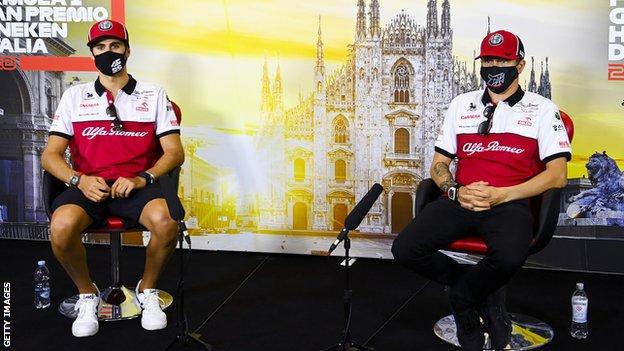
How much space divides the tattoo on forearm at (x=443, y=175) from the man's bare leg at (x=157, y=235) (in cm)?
132

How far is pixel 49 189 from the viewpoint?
3117 millimetres

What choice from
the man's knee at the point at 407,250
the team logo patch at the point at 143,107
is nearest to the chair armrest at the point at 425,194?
the man's knee at the point at 407,250

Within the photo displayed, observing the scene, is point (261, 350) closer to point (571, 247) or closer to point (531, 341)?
point (531, 341)

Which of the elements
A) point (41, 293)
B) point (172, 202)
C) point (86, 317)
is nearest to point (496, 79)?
point (172, 202)

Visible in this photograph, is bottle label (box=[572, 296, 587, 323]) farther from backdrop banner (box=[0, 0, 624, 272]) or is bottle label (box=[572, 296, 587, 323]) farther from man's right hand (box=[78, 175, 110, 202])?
man's right hand (box=[78, 175, 110, 202])

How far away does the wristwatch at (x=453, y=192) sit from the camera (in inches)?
110

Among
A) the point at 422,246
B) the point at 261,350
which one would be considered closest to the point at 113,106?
the point at 261,350

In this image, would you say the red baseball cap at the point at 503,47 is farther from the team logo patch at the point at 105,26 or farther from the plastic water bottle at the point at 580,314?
the team logo patch at the point at 105,26

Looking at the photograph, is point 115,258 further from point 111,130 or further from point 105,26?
point 105,26

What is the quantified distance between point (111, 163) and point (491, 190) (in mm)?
1899

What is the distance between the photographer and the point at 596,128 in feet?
13.3

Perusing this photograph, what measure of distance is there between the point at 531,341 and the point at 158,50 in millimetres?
3419

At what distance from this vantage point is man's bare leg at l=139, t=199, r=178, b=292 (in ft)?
9.84

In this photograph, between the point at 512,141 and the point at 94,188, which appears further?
the point at 94,188
